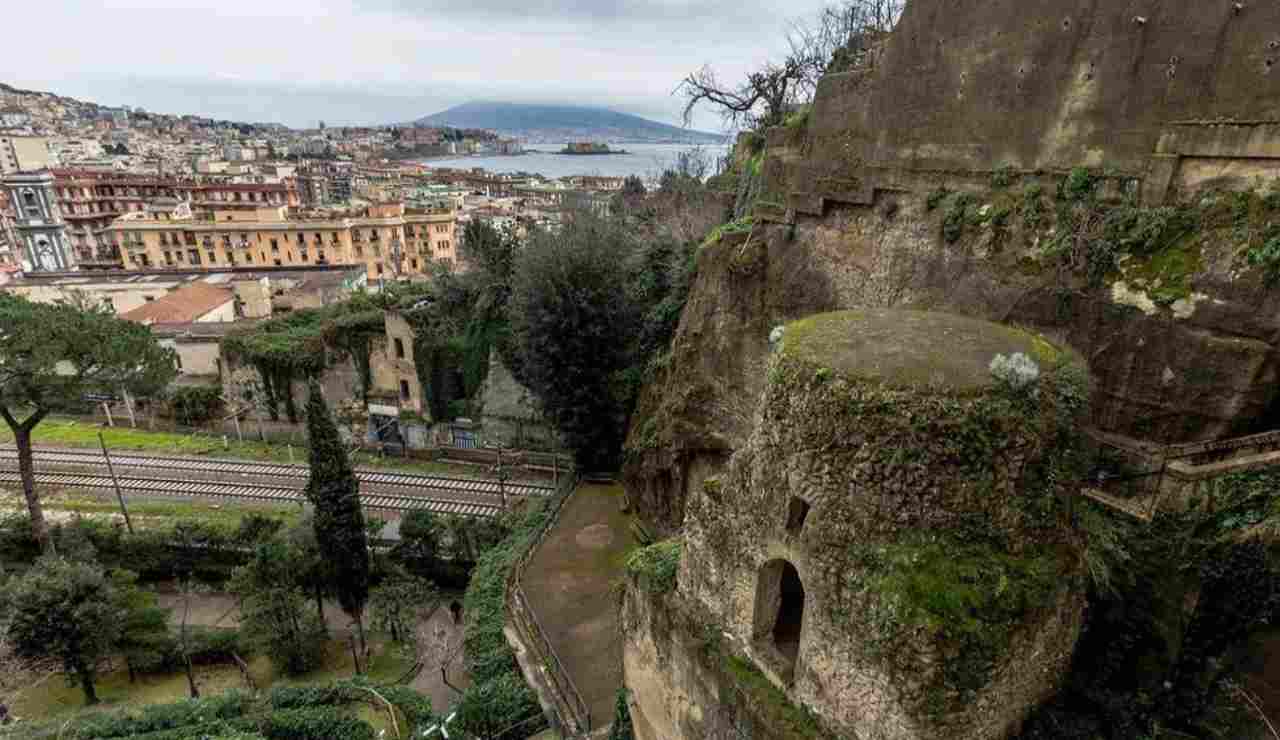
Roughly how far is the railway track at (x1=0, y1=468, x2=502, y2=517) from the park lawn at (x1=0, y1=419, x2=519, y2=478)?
103 inches

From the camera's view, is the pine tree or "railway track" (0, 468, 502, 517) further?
"railway track" (0, 468, 502, 517)

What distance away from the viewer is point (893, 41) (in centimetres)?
1348

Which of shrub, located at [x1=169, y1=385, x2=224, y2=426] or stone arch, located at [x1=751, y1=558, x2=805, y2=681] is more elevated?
stone arch, located at [x1=751, y1=558, x2=805, y2=681]

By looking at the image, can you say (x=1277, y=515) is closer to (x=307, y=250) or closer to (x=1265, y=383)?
(x=1265, y=383)

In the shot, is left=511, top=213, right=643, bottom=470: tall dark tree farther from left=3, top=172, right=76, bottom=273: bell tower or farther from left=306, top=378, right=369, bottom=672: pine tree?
left=3, top=172, right=76, bottom=273: bell tower

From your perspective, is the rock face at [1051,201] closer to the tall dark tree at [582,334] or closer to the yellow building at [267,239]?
the tall dark tree at [582,334]

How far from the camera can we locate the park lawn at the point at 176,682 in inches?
674

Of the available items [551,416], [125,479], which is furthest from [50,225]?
[551,416]

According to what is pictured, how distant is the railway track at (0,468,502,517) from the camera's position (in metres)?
23.9

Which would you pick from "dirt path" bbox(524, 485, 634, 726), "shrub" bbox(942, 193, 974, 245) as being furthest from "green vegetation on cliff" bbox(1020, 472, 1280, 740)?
"dirt path" bbox(524, 485, 634, 726)

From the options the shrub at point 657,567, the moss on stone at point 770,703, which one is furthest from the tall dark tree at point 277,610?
the moss on stone at point 770,703

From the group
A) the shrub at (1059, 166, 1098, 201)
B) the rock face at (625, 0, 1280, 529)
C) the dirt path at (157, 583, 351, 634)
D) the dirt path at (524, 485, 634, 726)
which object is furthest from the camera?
the dirt path at (157, 583, 351, 634)

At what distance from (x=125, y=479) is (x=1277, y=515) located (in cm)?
3574

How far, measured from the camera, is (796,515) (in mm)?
6875
